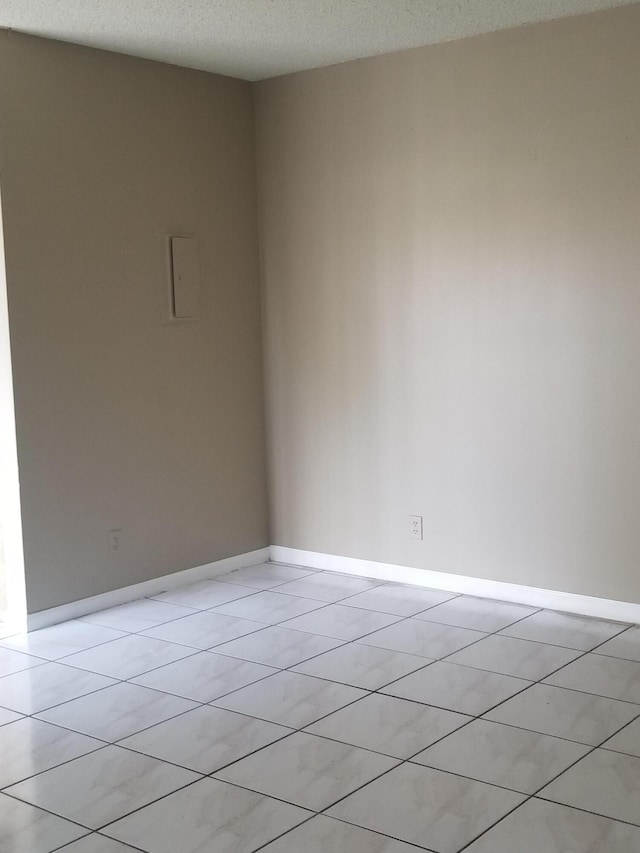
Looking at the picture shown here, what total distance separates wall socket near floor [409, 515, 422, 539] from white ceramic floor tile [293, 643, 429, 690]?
3.12 ft

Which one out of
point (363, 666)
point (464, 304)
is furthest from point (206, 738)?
point (464, 304)

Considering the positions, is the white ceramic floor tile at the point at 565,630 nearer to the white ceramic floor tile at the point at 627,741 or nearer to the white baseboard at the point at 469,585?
the white baseboard at the point at 469,585

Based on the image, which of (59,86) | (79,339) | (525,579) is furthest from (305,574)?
(59,86)

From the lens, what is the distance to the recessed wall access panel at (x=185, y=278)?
4691 millimetres

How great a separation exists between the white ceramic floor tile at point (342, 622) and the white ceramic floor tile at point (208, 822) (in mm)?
1350

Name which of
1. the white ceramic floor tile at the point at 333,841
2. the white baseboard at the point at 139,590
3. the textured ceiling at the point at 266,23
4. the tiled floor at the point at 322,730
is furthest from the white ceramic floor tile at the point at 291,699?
the textured ceiling at the point at 266,23

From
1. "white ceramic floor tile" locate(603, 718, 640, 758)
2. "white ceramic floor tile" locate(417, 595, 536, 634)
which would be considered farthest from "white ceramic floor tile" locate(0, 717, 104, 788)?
"white ceramic floor tile" locate(417, 595, 536, 634)

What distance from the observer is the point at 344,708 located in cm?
328

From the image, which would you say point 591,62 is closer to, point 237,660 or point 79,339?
point 79,339

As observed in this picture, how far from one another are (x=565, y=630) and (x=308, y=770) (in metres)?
1.55

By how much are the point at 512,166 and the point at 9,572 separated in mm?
2710

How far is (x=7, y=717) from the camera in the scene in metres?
3.29

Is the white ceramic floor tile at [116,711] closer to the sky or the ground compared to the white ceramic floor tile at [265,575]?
closer to the ground

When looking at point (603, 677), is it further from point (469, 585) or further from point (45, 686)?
point (45, 686)
